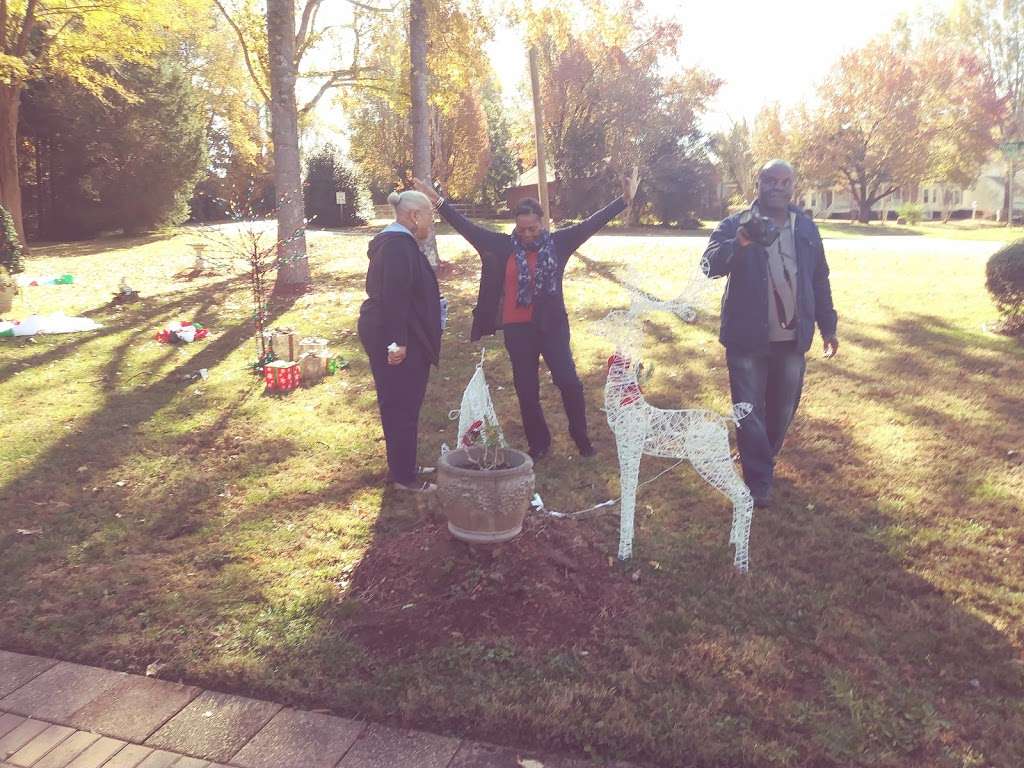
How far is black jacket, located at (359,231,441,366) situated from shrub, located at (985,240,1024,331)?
721 centimetres

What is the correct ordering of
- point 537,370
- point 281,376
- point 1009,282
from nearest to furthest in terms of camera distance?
point 537,370
point 281,376
point 1009,282

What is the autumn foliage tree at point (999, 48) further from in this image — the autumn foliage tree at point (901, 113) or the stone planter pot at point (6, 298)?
the stone planter pot at point (6, 298)

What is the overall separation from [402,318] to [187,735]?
245cm

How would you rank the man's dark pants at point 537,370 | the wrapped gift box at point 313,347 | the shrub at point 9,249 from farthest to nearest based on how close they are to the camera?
the shrub at point 9,249, the wrapped gift box at point 313,347, the man's dark pants at point 537,370

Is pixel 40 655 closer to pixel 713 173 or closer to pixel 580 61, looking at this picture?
pixel 580 61

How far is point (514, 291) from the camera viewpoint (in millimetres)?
4863

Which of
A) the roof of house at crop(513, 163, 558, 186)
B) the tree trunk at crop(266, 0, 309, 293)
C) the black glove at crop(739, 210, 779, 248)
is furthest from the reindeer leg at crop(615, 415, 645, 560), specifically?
the roof of house at crop(513, 163, 558, 186)

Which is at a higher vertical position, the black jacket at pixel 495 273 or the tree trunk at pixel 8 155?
the tree trunk at pixel 8 155

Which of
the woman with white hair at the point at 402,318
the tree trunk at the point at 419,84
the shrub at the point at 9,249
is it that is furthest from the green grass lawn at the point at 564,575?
the tree trunk at the point at 419,84

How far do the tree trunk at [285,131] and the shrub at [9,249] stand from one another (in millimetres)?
4336

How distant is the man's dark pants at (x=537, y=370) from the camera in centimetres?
500

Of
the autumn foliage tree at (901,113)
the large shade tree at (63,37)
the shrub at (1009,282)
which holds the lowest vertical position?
the shrub at (1009,282)

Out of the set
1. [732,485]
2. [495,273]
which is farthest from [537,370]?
[732,485]

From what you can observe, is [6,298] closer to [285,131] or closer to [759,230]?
[285,131]
